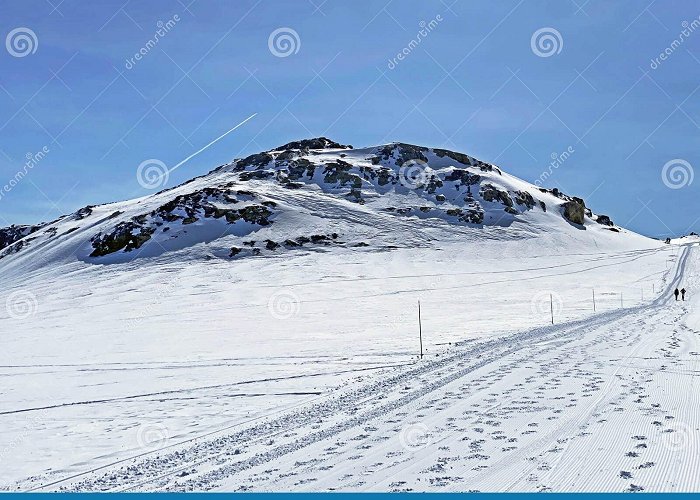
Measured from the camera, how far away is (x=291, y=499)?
6500 millimetres

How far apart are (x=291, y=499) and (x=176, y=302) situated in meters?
42.3

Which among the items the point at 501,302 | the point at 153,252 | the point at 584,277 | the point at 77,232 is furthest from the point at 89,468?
the point at 77,232

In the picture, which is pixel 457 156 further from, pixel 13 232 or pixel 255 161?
pixel 13 232

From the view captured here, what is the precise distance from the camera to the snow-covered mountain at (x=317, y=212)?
280 ft

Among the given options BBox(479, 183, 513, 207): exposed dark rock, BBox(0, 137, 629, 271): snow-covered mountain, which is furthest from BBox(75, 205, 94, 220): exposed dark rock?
BBox(479, 183, 513, 207): exposed dark rock

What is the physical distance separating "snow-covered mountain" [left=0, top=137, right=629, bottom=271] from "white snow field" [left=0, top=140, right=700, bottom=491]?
15381 millimetres

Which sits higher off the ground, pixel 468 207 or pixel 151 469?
pixel 468 207

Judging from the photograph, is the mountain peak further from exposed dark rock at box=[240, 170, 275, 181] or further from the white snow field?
the white snow field

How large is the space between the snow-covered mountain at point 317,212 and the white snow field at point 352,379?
15381 millimetres

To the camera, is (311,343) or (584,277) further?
(584,277)

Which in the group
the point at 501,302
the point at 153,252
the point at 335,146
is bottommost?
the point at 501,302

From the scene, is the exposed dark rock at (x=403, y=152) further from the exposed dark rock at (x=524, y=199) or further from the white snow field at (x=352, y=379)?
the white snow field at (x=352, y=379)

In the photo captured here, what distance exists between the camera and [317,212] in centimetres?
9869

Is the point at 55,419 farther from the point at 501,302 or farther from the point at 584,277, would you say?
the point at 584,277
